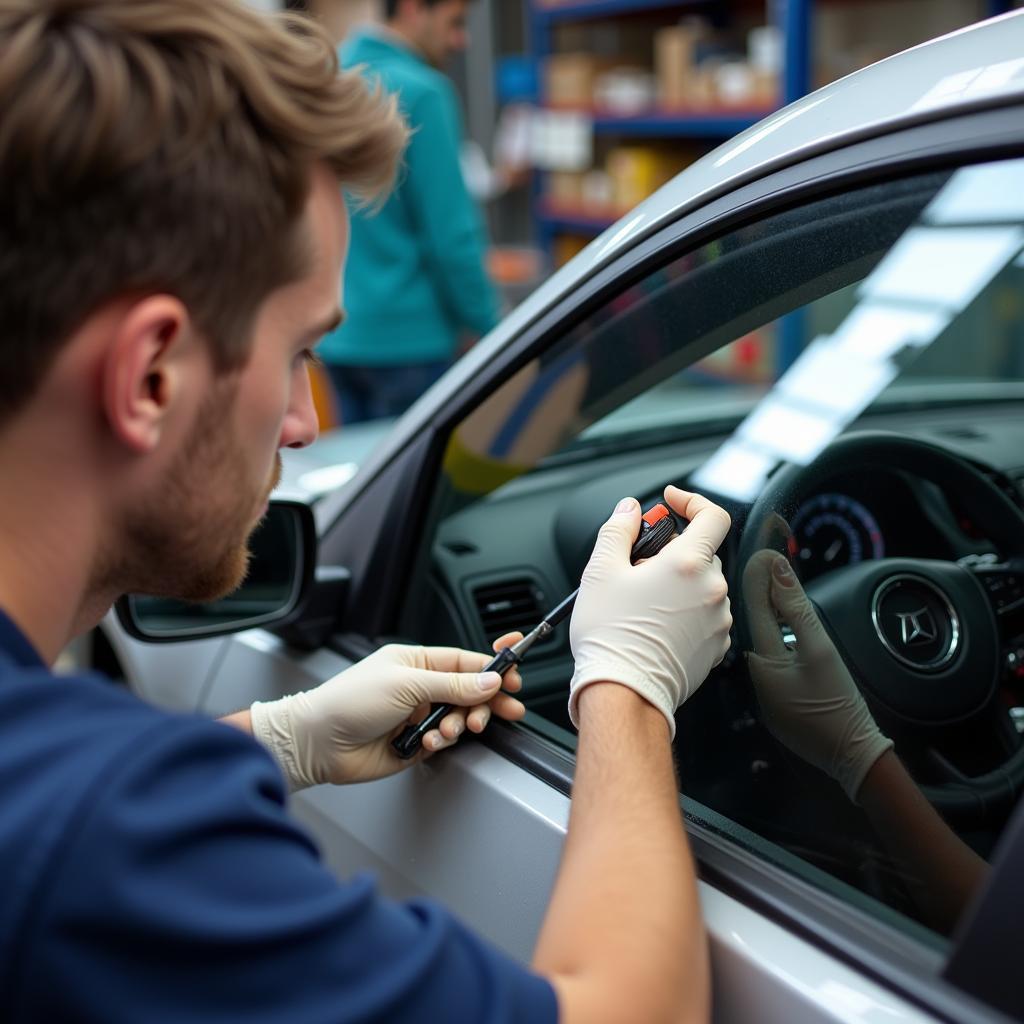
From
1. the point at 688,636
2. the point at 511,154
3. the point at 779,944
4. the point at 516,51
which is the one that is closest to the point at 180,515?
the point at 688,636

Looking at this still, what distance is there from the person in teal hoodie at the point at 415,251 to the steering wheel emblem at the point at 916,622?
8.11ft

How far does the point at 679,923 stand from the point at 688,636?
30cm

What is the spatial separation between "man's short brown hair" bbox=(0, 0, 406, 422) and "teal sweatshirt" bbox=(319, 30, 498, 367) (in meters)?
2.59

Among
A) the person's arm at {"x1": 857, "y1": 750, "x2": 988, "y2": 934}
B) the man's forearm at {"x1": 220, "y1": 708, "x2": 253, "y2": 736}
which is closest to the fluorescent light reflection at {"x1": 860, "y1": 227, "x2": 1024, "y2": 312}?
the person's arm at {"x1": 857, "y1": 750, "x2": 988, "y2": 934}

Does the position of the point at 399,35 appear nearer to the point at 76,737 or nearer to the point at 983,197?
the point at 983,197

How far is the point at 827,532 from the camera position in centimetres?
139

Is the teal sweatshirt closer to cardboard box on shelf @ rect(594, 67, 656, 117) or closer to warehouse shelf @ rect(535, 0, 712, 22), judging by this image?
warehouse shelf @ rect(535, 0, 712, 22)

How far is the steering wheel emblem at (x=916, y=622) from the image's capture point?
124 cm

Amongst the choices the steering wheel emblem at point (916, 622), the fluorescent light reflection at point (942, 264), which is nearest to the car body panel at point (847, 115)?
the fluorescent light reflection at point (942, 264)

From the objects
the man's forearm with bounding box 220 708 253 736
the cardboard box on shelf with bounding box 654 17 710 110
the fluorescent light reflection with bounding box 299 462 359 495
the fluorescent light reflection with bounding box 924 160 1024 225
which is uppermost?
the cardboard box on shelf with bounding box 654 17 710 110

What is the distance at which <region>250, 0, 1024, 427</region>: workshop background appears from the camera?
14.3 ft

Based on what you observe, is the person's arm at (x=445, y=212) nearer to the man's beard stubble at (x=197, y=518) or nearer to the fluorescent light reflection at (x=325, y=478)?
the fluorescent light reflection at (x=325, y=478)

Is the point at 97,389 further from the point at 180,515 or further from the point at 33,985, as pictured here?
the point at 33,985

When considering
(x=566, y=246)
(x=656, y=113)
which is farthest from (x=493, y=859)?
(x=566, y=246)
